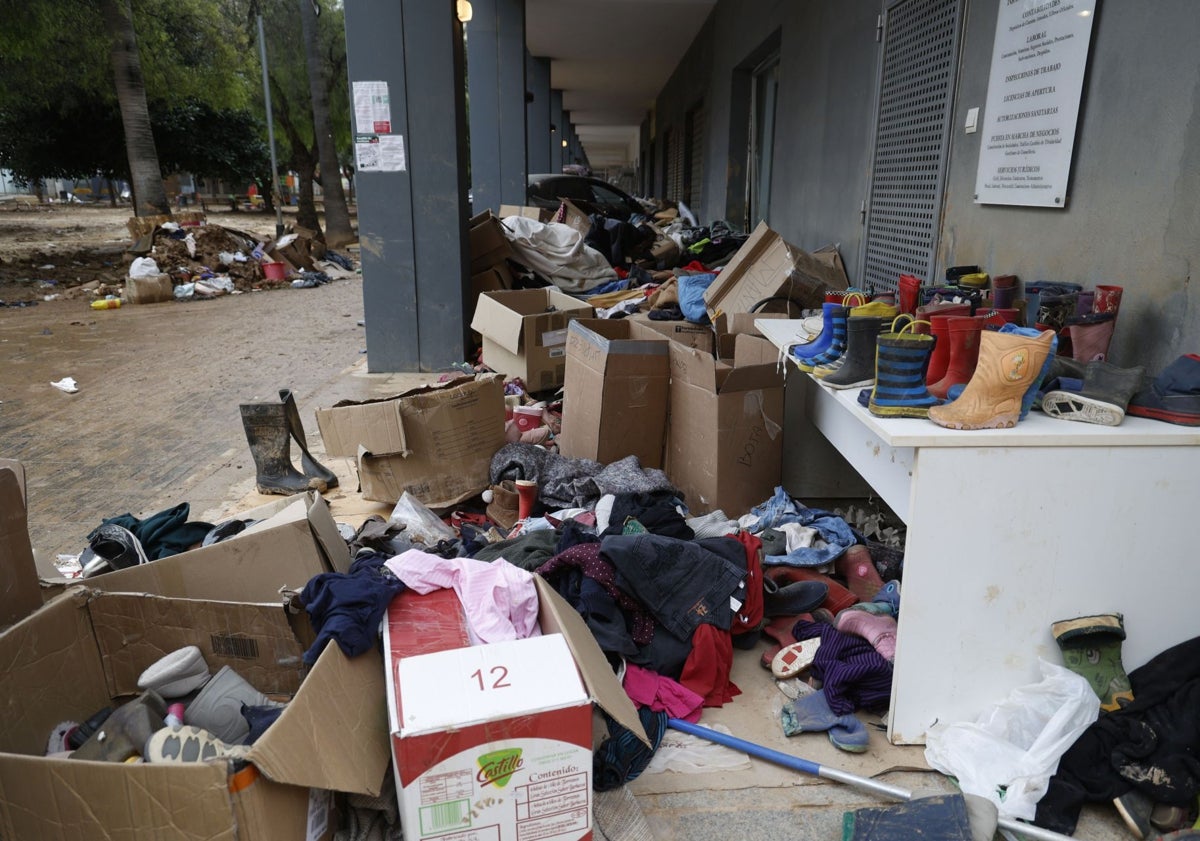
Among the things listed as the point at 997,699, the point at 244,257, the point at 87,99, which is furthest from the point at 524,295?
the point at 87,99

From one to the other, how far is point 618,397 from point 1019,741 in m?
1.99

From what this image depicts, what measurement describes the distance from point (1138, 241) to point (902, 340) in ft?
3.16

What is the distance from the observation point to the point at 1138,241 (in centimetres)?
237

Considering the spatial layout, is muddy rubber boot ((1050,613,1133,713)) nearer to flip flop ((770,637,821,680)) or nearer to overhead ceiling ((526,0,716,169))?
flip flop ((770,637,821,680))

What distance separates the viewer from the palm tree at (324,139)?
45.4ft

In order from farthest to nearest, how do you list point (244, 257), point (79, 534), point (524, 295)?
point (244, 257)
point (524, 295)
point (79, 534)

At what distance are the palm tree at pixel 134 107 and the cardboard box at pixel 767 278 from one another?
36.4 ft

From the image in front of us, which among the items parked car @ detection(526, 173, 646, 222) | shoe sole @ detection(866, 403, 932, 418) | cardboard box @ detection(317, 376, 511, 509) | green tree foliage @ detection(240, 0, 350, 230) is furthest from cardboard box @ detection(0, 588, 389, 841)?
green tree foliage @ detection(240, 0, 350, 230)

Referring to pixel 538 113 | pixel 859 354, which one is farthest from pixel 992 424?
pixel 538 113

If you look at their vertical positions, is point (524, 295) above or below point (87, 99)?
below

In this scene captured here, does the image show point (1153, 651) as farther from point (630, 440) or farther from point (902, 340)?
point (630, 440)

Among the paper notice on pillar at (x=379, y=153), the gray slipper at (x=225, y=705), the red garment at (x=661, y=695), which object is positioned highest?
the paper notice on pillar at (x=379, y=153)

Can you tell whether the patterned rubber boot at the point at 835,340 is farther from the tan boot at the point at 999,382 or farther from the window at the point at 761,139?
the window at the point at 761,139

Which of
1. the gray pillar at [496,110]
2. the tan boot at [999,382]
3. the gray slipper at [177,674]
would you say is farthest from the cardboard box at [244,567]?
the gray pillar at [496,110]
